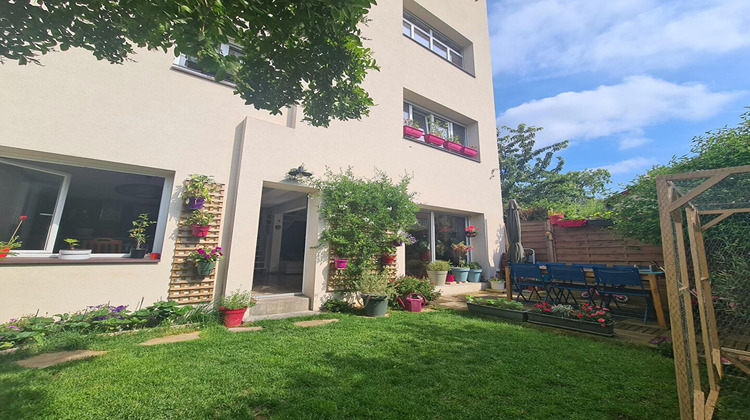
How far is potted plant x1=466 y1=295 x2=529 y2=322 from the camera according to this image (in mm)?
4832

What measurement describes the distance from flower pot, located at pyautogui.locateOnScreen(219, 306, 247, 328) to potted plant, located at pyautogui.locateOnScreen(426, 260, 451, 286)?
15.7ft

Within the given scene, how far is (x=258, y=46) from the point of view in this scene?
2.16 metres

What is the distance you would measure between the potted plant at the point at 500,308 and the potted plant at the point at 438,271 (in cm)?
179

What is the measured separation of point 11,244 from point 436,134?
8.81m

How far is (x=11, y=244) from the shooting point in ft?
11.6

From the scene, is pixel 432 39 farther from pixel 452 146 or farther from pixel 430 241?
pixel 430 241

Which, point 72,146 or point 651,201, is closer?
point 72,146

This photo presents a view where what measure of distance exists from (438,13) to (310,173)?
7.68m

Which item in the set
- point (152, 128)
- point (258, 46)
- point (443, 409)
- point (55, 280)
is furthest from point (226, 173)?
point (443, 409)

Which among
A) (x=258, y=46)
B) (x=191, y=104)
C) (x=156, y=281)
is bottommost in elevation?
(x=156, y=281)

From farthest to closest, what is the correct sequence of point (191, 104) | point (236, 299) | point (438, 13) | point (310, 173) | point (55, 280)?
point (438, 13), point (310, 173), point (191, 104), point (236, 299), point (55, 280)

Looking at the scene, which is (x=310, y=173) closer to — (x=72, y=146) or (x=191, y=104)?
(x=191, y=104)

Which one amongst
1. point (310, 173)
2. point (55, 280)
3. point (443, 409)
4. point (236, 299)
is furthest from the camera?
point (310, 173)

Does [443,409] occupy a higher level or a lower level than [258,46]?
lower
